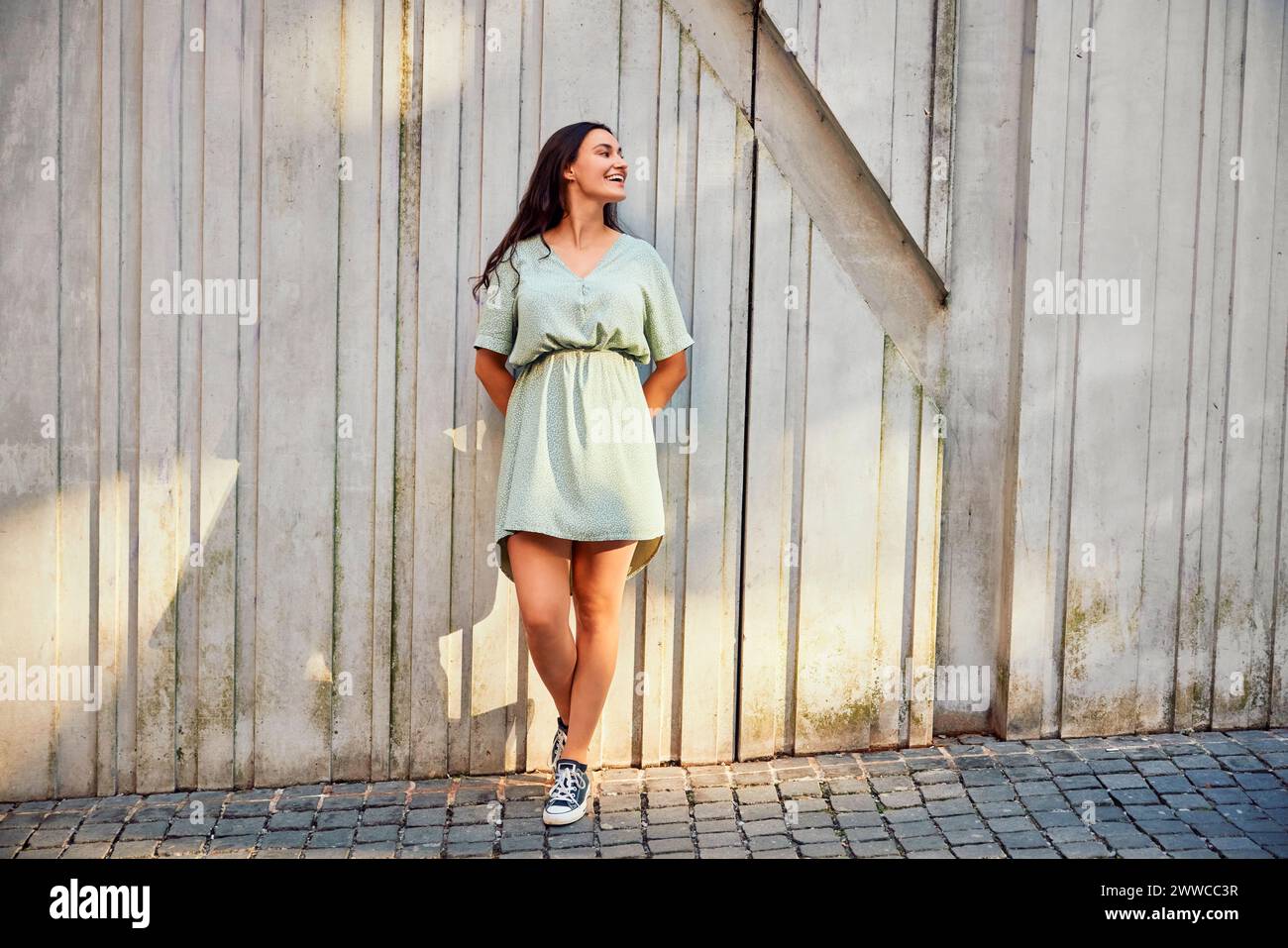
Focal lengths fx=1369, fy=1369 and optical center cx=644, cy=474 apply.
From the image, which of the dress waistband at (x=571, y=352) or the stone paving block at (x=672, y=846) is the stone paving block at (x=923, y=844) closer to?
the stone paving block at (x=672, y=846)

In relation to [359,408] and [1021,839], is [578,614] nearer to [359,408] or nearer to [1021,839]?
[359,408]

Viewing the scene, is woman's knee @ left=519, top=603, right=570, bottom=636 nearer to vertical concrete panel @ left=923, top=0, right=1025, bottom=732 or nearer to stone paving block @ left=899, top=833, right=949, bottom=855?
stone paving block @ left=899, top=833, right=949, bottom=855

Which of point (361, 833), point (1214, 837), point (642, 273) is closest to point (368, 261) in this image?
point (642, 273)

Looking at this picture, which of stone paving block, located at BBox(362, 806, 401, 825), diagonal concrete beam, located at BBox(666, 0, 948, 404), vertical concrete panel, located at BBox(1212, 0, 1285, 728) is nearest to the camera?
stone paving block, located at BBox(362, 806, 401, 825)

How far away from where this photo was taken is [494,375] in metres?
4.85

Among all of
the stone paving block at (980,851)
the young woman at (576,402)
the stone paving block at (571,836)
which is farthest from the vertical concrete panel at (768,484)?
the stone paving block at (980,851)

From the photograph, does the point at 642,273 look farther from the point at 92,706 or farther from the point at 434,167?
the point at 92,706

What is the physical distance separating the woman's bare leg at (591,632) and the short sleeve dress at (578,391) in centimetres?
16

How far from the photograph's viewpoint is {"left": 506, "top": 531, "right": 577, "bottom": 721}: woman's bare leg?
15.5 ft

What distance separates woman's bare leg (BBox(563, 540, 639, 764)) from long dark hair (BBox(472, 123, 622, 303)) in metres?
1.07

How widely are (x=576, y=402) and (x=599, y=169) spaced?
797 millimetres

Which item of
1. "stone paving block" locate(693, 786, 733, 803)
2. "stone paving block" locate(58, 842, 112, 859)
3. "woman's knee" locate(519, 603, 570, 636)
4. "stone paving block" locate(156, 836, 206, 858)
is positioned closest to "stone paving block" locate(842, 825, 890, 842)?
"stone paving block" locate(693, 786, 733, 803)

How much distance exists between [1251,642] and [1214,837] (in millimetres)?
1326

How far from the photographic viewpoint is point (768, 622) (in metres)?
5.23
